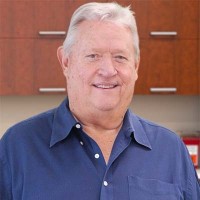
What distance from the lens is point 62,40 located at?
2654 mm

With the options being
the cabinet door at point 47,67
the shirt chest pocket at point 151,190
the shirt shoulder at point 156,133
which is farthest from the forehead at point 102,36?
the cabinet door at point 47,67

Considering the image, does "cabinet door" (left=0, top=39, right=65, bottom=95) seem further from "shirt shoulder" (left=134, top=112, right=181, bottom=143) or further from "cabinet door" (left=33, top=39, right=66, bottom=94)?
"shirt shoulder" (left=134, top=112, right=181, bottom=143)

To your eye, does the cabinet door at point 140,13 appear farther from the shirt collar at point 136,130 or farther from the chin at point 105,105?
the chin at point 105,105

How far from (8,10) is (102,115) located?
1.52 metres

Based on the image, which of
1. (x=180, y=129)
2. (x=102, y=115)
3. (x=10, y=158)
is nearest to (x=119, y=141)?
(x=102, y=115)

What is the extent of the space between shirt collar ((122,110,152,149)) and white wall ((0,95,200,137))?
1.57 m

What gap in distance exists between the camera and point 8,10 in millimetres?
2609

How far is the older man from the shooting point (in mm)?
1239

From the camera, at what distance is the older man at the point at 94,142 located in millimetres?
1239

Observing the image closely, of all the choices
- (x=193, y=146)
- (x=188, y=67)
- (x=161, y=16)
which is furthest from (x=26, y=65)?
(x=193, y=146)

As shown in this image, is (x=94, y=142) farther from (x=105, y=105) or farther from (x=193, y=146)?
(x=193, y=146)

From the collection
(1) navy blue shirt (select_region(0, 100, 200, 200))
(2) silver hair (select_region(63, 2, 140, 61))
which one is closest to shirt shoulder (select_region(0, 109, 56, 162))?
(1) navy blue shirt (select_region(0, 100, 200, 200))

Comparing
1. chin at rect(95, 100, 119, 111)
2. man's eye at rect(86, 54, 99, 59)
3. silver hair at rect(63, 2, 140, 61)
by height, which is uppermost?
silver hair at rect(63, 2, 140, 61)

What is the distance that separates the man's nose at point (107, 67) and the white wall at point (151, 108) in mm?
1706
